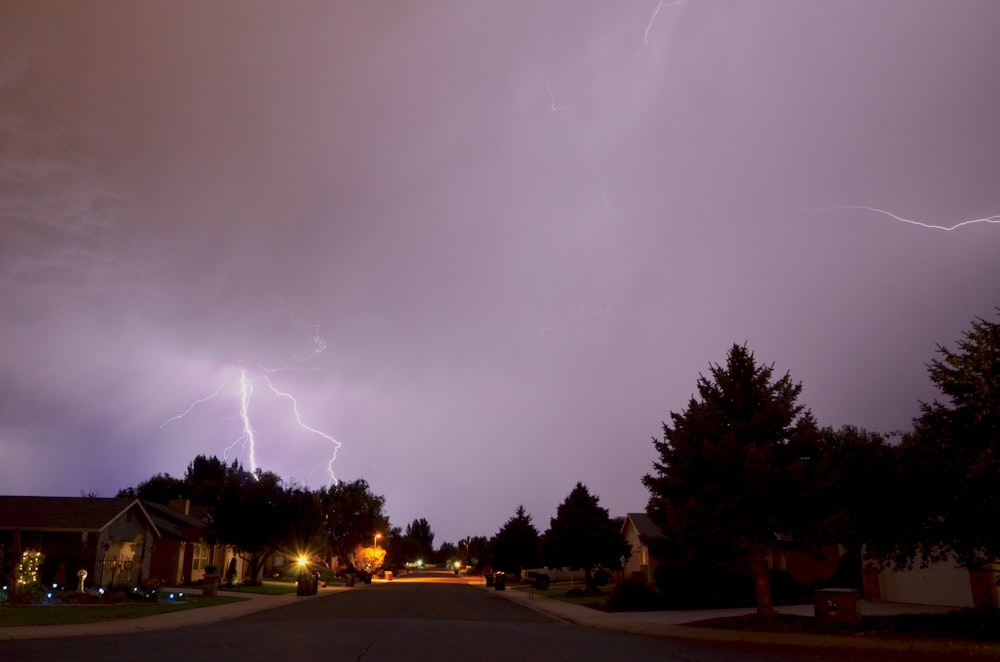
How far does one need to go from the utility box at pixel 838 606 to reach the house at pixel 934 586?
552 centimetres

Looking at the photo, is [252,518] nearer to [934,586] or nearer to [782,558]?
[782,558]

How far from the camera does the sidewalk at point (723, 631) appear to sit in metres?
16.9

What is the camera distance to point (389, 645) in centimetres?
1672

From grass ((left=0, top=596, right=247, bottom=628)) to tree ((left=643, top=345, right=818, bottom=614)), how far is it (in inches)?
715

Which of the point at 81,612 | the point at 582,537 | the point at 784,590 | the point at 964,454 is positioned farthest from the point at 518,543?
the point at 964,454

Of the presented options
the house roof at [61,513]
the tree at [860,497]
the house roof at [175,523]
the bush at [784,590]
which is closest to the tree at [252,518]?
the house roof at [175,523]

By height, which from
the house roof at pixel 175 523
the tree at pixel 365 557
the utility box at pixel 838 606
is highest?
the house roof at pixel 175 523

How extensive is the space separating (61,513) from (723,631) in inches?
1444

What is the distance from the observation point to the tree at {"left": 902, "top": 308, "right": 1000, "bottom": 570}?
56.0ft

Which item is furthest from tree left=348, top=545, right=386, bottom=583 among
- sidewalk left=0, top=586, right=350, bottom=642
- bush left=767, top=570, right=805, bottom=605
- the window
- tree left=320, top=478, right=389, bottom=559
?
bush left=767, top=570, right=805, bottom=605

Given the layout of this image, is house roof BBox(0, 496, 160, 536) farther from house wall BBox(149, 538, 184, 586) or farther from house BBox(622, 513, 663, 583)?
house BBox(622, 513, 663, 583)

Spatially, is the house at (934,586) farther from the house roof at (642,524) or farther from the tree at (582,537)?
the house roof at (642,524)

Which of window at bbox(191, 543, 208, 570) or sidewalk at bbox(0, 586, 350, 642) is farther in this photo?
window at bbox(191, 543, 208, 570)

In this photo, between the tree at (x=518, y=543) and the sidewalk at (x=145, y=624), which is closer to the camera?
the sidewalk at (x=145, y=624)
